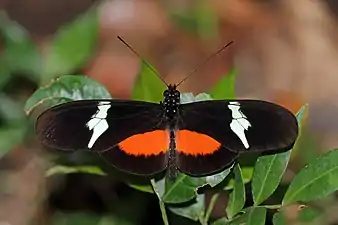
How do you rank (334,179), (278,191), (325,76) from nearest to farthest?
(334,179) < (278,191) < (325,76)

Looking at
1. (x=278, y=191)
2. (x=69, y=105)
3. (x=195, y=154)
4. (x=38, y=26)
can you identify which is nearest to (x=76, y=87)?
(x=69, y=105)

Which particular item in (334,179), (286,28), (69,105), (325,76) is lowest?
(334,179)

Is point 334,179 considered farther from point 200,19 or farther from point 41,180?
point 200,19

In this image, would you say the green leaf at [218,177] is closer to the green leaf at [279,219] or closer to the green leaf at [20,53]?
the green leaf at [279,219]

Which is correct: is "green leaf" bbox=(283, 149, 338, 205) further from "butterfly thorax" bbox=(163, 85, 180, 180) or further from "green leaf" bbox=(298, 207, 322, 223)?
"butterfly thorax" bbox=(163, 85, 180, 180)

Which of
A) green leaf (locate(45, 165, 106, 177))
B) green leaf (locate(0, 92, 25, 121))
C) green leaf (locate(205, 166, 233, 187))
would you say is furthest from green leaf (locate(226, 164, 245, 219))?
green leaf (locate(0, 92, 25, 121))

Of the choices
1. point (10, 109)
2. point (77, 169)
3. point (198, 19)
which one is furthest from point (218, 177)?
point (198, 19)
